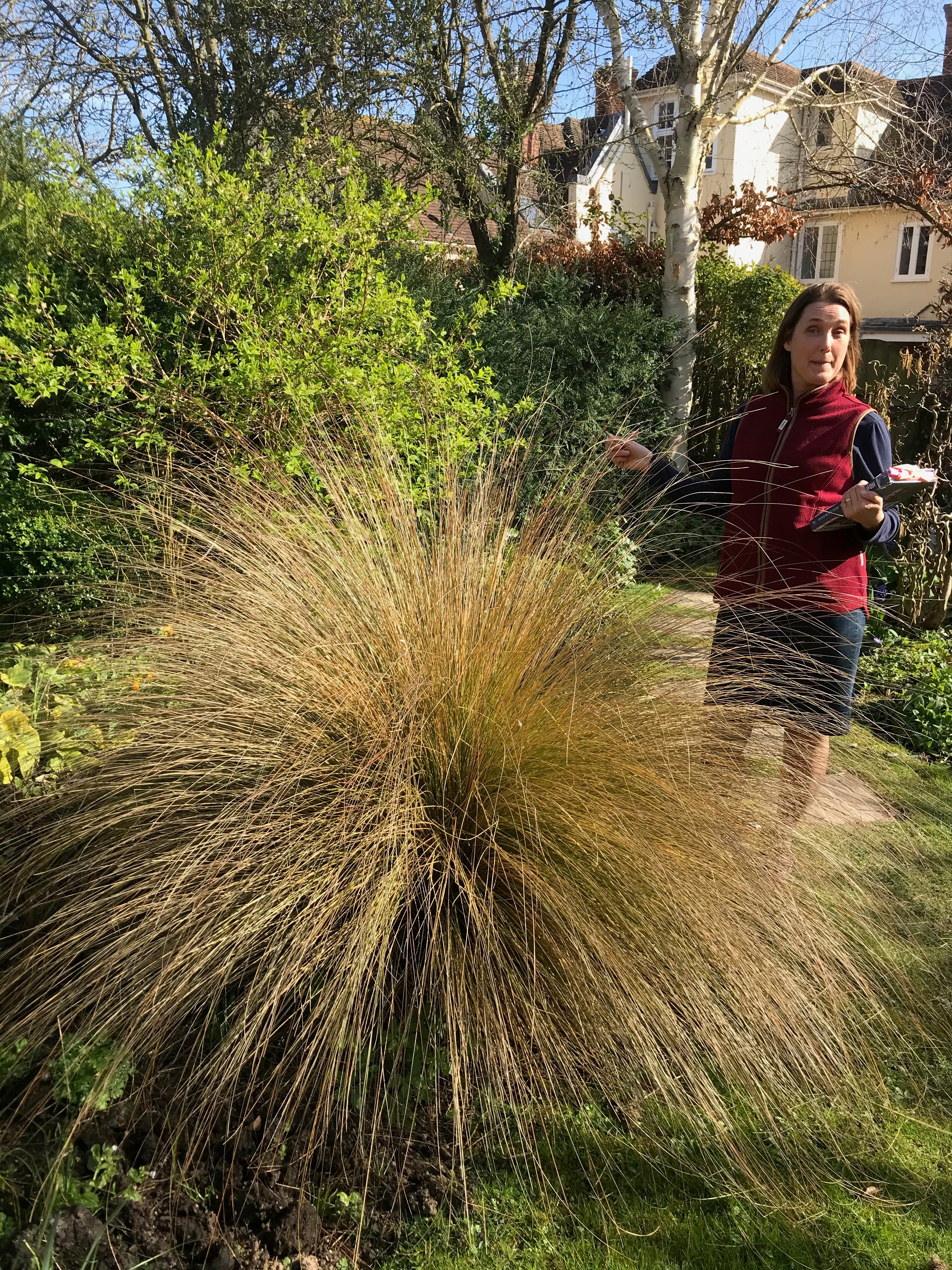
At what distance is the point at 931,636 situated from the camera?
18.0 feet

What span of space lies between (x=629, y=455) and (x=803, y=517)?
21.6 inches

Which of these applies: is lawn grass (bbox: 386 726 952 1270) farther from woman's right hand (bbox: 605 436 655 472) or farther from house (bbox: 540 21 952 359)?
house (bbox: 540 21 952 359)

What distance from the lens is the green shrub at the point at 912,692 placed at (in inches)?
175

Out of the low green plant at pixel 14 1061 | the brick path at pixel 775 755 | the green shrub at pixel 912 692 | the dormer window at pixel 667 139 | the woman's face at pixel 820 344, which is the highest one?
the dormer window at pixel 667 139

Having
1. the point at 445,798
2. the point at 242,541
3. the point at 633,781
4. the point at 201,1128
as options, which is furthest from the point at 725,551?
the point at 201,1128

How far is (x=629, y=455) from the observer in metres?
2.87

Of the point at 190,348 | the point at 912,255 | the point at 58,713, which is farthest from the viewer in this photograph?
the point at 912,255

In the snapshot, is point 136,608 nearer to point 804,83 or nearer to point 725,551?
point 725,551

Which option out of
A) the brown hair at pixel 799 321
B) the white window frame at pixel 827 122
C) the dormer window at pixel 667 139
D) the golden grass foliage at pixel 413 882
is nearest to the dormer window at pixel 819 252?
the white window frame at pixel 827 122

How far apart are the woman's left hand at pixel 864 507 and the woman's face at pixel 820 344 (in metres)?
0.41

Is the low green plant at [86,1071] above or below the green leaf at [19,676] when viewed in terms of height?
below

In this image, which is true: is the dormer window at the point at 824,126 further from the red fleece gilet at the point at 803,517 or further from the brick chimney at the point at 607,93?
the red fleece gilet at the point at 803,517

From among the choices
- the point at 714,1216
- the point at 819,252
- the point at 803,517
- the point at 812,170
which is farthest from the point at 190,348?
the point at 819,252

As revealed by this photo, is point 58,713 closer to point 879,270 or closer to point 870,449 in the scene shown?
point 870,449
